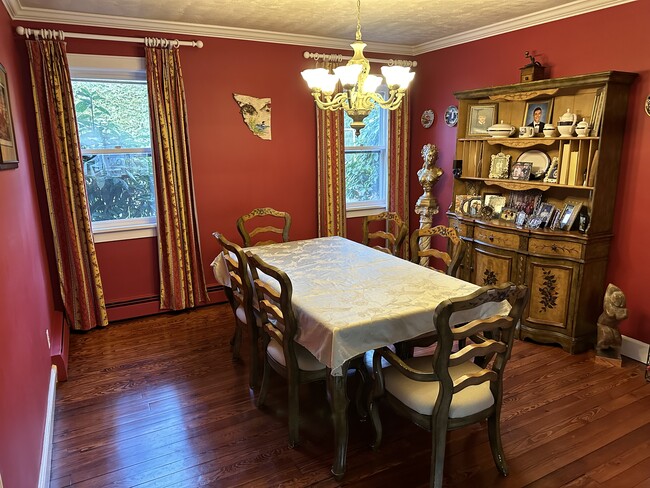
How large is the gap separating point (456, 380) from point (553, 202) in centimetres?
234

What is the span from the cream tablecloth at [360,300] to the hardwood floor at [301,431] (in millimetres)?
650

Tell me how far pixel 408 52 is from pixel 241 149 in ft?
7.10

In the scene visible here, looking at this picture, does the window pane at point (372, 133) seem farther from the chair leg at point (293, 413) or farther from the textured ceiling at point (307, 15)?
the chair leg at point (293, 413)

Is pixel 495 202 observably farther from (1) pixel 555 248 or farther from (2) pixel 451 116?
(2) pixel 451 116

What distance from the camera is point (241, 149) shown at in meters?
4.29

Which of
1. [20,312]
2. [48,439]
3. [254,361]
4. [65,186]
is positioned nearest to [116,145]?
Result: [65,186]

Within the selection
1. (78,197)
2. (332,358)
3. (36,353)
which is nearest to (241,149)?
(78,197)

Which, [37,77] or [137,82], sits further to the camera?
[137,82]

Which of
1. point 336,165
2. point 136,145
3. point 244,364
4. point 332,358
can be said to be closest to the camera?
point 332,358

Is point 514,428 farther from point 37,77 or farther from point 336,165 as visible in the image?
point 37,77

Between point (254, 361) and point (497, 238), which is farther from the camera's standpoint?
point (497, 238)

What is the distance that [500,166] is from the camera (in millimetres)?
3891

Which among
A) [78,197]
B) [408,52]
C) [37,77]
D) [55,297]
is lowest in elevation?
[55,297]

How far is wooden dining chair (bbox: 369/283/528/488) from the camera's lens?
172 cm
